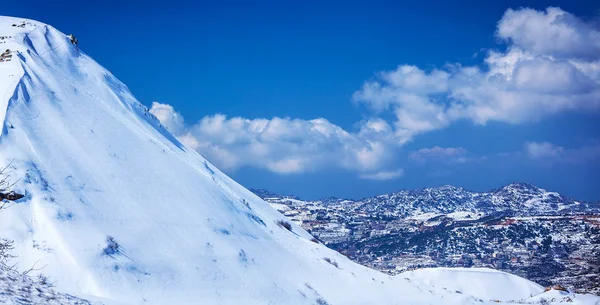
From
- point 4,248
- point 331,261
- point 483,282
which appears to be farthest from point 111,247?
point 483,282

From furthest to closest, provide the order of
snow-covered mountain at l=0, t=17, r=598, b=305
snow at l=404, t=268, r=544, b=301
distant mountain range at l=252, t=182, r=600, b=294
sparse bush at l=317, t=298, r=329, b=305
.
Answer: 1. distant mountain range at l=252, t=182, r=600, b=294
2. snow at l=404, t=268, r=544, b=301
3. sparse bush at l=317, t=298, r=329, b=305
4. snow-covered mountain at l=0, t=17, r=598, b=305

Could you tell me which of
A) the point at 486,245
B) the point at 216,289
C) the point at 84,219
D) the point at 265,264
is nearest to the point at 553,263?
the point at 486,245

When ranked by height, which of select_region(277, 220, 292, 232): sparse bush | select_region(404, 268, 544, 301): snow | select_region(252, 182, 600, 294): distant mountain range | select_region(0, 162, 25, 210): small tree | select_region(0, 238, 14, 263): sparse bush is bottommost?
select_region(0, 238, 14, 263): sparse bush

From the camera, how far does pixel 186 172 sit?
2673cm

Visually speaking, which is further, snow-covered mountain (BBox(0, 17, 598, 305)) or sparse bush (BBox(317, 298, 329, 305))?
sparse bush (BBox(317, 298, 329, 305))

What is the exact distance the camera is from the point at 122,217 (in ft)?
64.9

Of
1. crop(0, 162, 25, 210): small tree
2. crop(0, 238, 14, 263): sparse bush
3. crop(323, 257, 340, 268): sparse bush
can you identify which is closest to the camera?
crop(0, 238, 14, 263): sparse bush

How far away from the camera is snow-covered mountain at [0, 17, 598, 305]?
54.8 feet

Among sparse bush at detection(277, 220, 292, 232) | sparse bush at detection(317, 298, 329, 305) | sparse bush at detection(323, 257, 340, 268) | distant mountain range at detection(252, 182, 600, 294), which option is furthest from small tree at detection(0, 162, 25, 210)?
distant mountain range at detection(252, 182, 600, 294)

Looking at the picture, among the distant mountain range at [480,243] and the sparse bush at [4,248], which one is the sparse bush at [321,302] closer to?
the sparse bush at [4,248]

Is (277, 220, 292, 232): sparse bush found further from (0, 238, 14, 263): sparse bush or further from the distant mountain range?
the distant mountain range

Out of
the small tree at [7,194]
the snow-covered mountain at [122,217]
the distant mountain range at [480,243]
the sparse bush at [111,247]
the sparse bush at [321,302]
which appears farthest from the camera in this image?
the distant mountain range at [480,243]

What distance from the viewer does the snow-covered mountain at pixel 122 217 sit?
54.8 feet

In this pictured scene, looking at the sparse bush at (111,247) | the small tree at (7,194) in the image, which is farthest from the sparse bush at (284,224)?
the small tree at (7,194)
